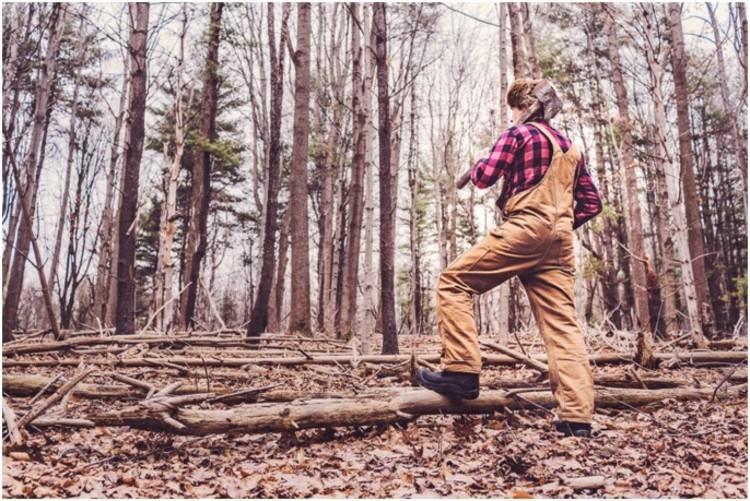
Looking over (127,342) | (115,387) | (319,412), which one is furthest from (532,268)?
(127,342)

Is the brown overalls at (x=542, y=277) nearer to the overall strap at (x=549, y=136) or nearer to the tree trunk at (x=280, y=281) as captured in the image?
the overall strap at (x=549, y=136)

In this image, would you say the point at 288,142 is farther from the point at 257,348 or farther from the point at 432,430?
the point at 432,430

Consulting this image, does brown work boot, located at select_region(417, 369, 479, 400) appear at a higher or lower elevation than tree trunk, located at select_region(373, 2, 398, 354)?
lower

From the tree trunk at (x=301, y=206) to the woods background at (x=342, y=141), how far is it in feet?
0.19

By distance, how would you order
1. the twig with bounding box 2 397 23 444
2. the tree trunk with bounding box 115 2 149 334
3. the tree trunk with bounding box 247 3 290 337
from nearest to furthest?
the twig with bounding box 2 397 23 444, the tree trunk with bounding box 115 2 149 334, the tree trunk with bounding box 247 3 290 337

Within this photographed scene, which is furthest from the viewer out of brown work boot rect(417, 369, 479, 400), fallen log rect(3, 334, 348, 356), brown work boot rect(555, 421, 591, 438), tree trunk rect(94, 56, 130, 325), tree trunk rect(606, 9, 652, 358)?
tree trunk rect(94, 56, 130, 325)

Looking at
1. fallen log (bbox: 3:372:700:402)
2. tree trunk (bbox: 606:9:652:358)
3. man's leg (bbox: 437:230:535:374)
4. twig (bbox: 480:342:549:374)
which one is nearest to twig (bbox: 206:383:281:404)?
fallen log (bbox: 3:372:700:402)

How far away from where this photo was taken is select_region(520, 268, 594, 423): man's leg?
3346mm

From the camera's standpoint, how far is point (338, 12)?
20.1 metres

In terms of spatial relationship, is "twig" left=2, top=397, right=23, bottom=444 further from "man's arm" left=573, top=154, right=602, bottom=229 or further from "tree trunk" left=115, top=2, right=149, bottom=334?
"tree trunk" left=115, top=2, right=149, bottom=334

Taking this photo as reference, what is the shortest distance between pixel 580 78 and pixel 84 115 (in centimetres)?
2118

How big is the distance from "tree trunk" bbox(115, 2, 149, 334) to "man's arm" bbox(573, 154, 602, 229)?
351 inches

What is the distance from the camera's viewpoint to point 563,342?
11.4ft

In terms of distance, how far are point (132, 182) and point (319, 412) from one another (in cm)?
900
